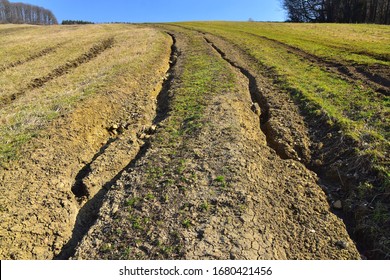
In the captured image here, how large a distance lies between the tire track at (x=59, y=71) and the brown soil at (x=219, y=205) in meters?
A: 8.33

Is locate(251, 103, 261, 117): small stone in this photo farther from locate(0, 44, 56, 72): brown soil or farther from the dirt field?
locate(0, 44, 56, 72): brown soil

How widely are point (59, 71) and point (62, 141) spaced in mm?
10789

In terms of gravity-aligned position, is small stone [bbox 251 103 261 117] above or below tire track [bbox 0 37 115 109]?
below

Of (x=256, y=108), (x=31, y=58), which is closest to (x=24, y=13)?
(x=31, y=58)

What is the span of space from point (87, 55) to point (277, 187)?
18755 millimetres

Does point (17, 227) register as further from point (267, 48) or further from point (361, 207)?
point (267, 48)

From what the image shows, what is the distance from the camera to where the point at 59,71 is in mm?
17297

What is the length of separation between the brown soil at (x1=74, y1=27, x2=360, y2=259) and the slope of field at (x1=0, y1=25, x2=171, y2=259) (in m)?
0.71

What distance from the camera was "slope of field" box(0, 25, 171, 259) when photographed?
18.4 ft

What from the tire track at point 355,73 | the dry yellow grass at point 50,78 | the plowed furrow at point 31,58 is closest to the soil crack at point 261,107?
the tire track at point 355,73

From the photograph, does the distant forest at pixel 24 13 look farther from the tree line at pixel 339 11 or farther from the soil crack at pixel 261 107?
the soil crack at pixel 261 107

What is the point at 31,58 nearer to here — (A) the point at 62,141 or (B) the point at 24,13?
(A) the point at 62,141

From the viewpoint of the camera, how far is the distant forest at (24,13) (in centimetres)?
12638

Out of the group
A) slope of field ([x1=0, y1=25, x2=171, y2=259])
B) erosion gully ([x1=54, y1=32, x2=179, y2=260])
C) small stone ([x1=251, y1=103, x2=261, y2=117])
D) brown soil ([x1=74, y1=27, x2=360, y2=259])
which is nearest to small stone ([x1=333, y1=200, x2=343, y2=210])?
brown soil ([x1=74, y1=27, x2=360, y2=259])
